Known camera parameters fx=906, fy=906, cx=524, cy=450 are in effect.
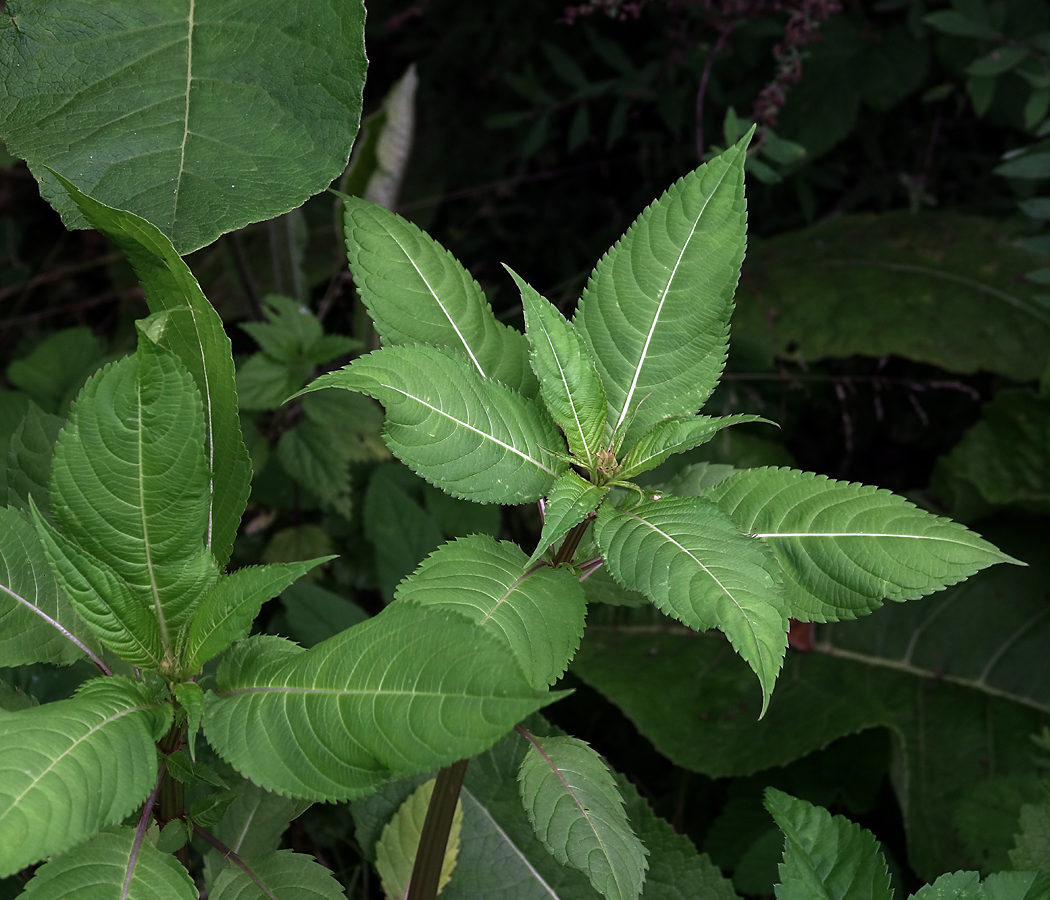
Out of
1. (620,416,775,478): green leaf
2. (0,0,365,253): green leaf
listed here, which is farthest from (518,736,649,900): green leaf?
(0,0,365,253): green leaf

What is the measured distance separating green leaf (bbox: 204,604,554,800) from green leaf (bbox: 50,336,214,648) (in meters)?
0.14

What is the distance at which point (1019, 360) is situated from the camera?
7.50ft

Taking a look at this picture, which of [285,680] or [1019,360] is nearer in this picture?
[285,680]

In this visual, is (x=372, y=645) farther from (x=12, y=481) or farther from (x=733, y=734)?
(x=733, y=734)

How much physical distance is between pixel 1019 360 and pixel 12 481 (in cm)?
223

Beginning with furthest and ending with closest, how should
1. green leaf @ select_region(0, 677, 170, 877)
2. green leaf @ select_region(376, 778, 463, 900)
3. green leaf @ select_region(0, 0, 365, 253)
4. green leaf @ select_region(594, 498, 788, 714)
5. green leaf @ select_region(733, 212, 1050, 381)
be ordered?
1. green leaf @ select_region(733, 212, 1050, 381)
2. green leaf @ select_region(376, 778, 463, 900)
3. green leaf @ select_region(0, 0, 365, 253)
4. green leaf @ select_region(594, 498, 788, 714)
5. green leaf @ select_region(0, 677, 170, 877)

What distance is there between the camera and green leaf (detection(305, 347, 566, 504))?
0.89 metres

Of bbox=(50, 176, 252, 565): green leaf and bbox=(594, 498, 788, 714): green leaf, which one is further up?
bbox=(50, 176, 252, 565): green leaf

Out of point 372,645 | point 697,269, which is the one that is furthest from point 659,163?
point 372,645

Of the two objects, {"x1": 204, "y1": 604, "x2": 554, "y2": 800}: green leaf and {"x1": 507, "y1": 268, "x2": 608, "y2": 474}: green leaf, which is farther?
{"x1": 507, "y1": 268, "x2": 608, "y2": 474}: green leaf

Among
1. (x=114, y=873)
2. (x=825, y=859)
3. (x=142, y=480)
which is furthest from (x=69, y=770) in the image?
(x=825, y=859)

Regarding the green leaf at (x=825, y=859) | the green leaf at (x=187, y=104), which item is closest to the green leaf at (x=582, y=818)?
the green leaf at (x=825, y=859)

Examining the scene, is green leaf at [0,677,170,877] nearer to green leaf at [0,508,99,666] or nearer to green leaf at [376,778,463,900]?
green leaf at [0,508,99,666]

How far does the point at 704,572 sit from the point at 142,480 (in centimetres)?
55
